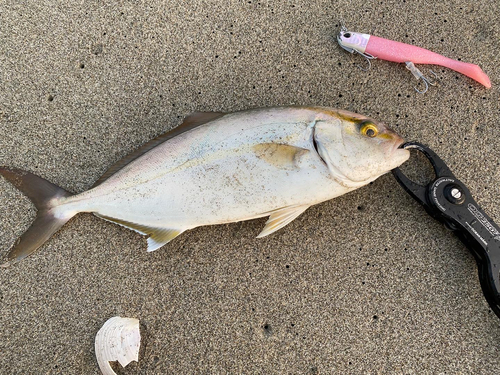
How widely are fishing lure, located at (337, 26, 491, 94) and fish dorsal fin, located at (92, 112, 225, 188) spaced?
2.66 ft

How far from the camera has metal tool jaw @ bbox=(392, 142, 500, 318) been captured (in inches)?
59.0

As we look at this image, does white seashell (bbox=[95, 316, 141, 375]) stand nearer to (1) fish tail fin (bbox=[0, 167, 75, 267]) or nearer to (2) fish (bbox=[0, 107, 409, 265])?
(2) fish (bbox=[0, 107, 409, 265])

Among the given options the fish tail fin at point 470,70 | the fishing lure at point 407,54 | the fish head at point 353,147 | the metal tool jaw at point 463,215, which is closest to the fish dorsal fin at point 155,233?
the fish head at point 353,147

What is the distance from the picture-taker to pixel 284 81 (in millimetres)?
1743

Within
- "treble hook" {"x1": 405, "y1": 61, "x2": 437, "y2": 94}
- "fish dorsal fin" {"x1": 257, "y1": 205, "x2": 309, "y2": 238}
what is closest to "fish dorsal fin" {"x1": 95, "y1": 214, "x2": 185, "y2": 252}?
"fish dorsal fin" {"x1": 257, "y1": 205, "x2": 309, "y2": 238}

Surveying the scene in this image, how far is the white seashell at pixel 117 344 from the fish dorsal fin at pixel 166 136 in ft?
2.21

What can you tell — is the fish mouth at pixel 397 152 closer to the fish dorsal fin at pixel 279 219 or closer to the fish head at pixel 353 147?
the fish head at pixel 353 147

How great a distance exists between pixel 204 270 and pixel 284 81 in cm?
105

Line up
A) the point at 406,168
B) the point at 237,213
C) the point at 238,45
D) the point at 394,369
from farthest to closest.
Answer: the point at 238,45 < the point at 406,168 < the point at 394,369 < the point at 237,213

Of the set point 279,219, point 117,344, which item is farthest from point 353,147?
point 117,344

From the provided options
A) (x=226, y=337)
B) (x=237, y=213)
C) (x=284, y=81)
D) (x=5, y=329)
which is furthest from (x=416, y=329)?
(x=5, y=329)

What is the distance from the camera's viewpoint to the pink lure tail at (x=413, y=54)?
1.68 metres

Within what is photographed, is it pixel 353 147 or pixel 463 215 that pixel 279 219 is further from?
pixel 463 215

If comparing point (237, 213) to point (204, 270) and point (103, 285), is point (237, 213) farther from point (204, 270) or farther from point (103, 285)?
point (103, 285)
